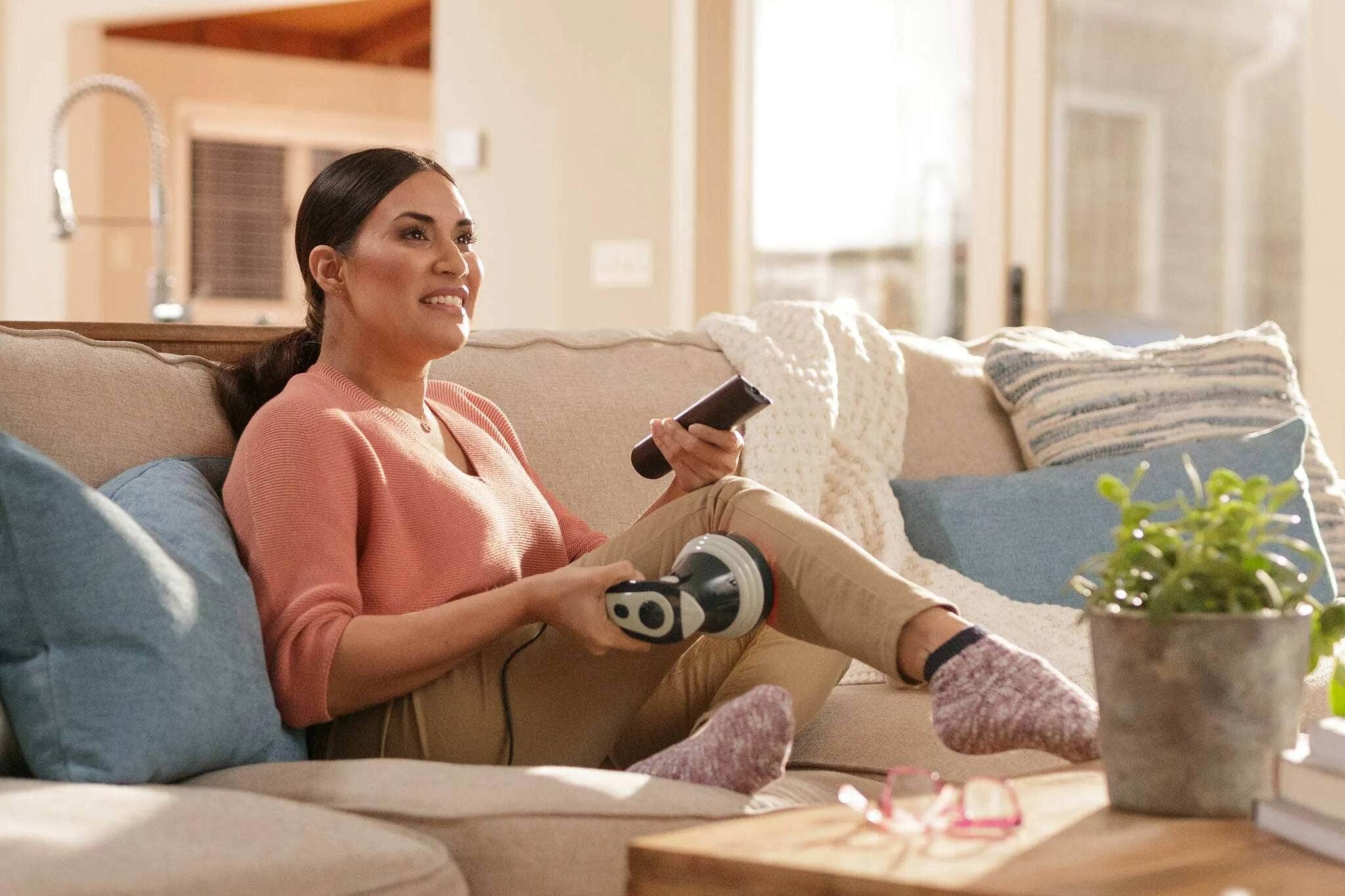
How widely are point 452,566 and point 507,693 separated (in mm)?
150

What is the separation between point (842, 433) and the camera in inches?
96.3

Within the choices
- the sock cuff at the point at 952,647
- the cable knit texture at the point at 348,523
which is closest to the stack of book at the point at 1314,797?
the sock cuff at the point at 952,647

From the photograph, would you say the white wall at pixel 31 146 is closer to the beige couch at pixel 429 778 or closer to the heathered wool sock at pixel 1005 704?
the beige couch at pixel 429 778

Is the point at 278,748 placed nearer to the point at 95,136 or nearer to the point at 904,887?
the point at 904,887

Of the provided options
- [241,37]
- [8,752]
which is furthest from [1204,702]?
[241,37]

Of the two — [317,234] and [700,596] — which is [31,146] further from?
[700,596]

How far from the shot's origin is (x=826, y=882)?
3.25ft

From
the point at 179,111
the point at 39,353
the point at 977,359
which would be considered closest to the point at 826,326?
the point at 977,359

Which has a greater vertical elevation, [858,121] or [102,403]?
[858,121]

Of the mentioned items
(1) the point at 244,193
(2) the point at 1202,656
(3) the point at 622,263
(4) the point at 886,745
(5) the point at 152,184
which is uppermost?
(1) the point at 244,193

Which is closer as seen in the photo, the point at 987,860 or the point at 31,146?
the point at 987,860

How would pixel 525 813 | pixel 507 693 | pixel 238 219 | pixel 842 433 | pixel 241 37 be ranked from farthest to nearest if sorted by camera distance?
pixel 241 37, pixel 238 219, pixel 842 433, pixel 507 693, pixel 525 813

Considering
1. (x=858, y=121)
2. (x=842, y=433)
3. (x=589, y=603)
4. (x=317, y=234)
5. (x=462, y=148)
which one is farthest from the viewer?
(x=462, y=148)

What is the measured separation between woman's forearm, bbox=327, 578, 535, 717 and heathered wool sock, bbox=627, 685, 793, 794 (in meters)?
0.26
